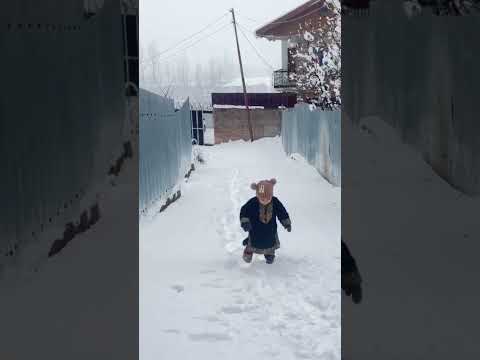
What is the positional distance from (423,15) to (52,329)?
1866 mm

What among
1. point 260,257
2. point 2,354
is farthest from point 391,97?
point 260,257

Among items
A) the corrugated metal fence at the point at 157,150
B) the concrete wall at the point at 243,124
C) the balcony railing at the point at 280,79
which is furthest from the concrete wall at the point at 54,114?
the concrete wall at the point at 243,124

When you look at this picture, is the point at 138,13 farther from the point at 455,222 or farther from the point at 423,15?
the point at 455,222

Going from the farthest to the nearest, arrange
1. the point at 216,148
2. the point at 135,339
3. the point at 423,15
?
the point at 216,148 → the point at 135,339 → the point at 423,15

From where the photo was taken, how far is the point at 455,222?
2293 millimetres

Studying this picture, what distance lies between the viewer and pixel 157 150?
10.2 meters

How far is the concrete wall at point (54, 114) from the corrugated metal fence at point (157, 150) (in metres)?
6.14

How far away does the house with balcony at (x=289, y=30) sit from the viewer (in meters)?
25.1

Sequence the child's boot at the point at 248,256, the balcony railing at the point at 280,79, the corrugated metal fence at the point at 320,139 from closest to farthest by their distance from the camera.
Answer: the child's boot at the point at 248,256 < the corrugated metal fence at the point at 320,139 < the balcony railing at the point at 280,79

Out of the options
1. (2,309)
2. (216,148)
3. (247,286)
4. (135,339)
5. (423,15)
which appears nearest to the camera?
(2,309)

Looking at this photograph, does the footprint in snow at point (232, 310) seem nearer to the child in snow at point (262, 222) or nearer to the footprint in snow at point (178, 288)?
the footprint in snow at point (178, 288)

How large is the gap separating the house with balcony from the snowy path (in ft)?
49.8

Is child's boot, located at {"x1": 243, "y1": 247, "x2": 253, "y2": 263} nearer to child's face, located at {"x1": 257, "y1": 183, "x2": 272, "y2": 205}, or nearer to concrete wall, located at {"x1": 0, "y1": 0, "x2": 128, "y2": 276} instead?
child's face, located at {"x1": 257, "y1": 183, "x2": 272, "y2": 205}

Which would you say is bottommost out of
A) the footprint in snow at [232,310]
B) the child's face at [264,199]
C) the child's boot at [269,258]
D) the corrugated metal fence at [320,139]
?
the footprint in snow at [232,310]
